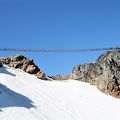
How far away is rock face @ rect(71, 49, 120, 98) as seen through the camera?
66500mm

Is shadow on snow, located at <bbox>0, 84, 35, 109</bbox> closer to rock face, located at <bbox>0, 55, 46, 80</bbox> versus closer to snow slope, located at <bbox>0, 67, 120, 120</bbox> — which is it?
snow slope, located at <bbox>0, 67, 120, 120</bbox>

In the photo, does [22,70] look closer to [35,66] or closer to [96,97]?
[35,66]

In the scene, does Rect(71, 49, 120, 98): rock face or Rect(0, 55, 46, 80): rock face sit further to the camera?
Rect(0, 55, 46, 80): rock face

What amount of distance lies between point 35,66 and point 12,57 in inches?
169

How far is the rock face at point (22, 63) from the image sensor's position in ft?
223

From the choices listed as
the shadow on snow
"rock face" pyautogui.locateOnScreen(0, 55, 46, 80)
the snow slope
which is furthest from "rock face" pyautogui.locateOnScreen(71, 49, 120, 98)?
the shadow on snow

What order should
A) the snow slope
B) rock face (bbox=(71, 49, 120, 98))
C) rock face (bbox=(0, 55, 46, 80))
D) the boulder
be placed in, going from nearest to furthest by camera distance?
the snow slope
rock face (bbox=(71, 49, 120, 98))
the boulder
rock face (bbox=(0, 55, 46, 80))

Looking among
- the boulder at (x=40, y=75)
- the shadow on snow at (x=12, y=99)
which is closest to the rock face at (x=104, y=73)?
the boulder at (x=40, y=75)

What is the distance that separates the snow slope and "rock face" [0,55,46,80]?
215 cm

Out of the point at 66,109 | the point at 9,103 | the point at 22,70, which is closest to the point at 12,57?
the point at 22,70

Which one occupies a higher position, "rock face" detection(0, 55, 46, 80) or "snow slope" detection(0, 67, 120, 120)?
"rock face" detection(0, 55, 46, 80)

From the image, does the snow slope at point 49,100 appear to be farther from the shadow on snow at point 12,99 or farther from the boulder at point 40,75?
the boulder at point 40,75

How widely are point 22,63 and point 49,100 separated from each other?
1521cm

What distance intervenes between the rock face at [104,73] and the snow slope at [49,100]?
62.1 inches
